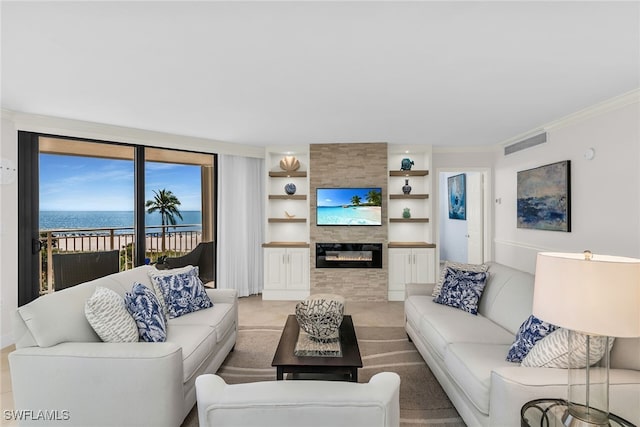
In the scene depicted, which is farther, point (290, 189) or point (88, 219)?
point (290, 189)

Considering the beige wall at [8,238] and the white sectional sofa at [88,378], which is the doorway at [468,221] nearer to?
the white sectional sofa at [88,378]

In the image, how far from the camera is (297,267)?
5.36 m

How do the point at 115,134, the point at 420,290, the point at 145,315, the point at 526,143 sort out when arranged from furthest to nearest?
the point at 526,143 < the point at 115,134 < the point at 420,290 < the point at 145,315

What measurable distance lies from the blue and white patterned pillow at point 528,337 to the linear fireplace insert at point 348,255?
3232 mm

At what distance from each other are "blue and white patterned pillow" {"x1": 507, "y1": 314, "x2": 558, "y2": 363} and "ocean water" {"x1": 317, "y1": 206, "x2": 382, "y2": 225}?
3280 millimetres

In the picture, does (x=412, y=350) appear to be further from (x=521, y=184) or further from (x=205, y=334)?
(x=521, y=184)

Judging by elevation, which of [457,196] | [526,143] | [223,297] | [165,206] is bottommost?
[223,297]

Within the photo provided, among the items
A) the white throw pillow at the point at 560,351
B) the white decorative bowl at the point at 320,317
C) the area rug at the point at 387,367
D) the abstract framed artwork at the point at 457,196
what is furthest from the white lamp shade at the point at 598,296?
the abstract framed artwork at the point at 457,196

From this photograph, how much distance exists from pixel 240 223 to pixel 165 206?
3.90 ft

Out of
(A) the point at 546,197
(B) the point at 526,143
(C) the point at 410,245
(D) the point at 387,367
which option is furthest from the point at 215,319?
(B) the point at 526,143

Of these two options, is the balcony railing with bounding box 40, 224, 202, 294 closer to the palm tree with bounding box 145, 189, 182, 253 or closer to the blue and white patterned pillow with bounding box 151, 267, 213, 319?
the palm tree with bounding box 145, 189, 182, 253

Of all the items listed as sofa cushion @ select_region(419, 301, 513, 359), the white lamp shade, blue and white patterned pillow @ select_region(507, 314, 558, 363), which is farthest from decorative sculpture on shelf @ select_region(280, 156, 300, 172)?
the white lamp shade

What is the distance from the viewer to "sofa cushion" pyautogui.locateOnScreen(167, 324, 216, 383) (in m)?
2.13

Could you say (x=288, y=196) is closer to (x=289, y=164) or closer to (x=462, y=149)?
(x=289, y=164)
